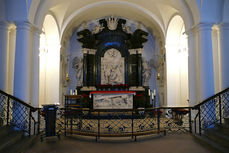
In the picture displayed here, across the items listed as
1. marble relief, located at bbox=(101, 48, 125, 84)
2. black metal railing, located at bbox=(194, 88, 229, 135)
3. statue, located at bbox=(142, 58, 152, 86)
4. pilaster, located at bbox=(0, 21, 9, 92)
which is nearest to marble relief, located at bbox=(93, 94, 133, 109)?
marble relief, located at bbox=(101, 48, 125, 84)

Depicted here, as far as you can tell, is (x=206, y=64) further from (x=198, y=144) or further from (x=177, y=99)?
(x=177, y=99)

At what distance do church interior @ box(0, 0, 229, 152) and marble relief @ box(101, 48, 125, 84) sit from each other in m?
0.06

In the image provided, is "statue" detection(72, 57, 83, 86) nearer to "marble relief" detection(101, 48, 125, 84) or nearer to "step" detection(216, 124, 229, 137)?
"marble relief" detection(101, 48, 125, 84)

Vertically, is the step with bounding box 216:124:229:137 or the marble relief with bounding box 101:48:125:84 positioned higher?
the marble relief with bounding box 101:48:125:84

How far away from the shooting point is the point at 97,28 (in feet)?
40.2

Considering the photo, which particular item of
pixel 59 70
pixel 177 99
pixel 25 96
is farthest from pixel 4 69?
pixel 177 99

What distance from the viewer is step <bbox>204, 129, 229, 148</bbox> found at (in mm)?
4762

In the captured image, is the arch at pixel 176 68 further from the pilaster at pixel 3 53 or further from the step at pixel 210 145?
the pilaster at pixel 3 53

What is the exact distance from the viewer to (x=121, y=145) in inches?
202

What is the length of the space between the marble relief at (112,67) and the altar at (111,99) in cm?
256

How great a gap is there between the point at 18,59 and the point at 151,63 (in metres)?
8.28

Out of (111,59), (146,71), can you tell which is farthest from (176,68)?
(111,59)

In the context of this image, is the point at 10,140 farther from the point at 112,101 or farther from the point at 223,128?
the point at 223,128

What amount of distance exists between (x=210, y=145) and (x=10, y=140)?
5.04 metres
